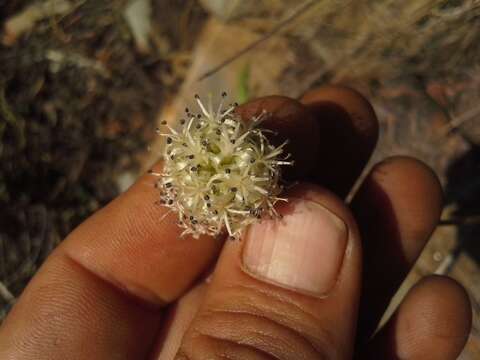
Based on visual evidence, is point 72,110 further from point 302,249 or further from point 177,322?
point 302,249

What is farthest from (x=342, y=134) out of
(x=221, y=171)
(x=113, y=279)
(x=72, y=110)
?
(x=72, y=110)

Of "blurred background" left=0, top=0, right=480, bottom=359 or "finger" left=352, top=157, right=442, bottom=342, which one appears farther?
"blurred background" left=0, top=0, right=480, bottom=359

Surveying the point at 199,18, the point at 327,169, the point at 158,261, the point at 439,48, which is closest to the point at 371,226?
the point at 327,169

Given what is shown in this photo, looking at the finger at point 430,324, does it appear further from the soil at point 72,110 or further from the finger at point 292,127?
the soil at point 72,110

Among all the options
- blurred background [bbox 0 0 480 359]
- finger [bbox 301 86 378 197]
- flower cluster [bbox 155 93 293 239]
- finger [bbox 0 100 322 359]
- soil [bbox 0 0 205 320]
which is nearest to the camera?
flower cluster [bbox 155 93 293 239]

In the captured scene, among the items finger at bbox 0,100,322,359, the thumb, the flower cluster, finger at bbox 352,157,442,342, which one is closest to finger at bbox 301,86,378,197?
finger at bbox 352,157,442,342

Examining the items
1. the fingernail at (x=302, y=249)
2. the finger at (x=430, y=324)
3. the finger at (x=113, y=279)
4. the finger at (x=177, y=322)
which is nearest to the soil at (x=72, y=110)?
the finger at (x=113, y=279)

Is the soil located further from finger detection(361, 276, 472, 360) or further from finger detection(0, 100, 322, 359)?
finger detection(361, 276, 472, 360)
